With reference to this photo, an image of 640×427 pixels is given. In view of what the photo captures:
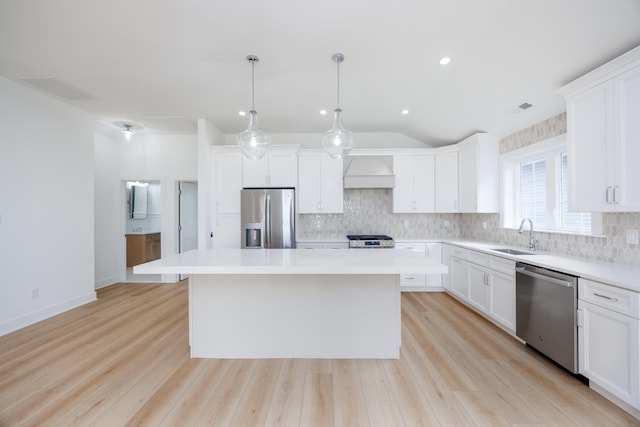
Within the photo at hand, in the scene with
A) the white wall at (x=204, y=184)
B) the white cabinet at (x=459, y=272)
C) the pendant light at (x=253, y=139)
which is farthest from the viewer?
the white wall at (x=204, y=184)

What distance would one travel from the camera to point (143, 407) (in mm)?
1894

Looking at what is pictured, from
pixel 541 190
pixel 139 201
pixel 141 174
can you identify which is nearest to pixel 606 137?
pixel 541 190

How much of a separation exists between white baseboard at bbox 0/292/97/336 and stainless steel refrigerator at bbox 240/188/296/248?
2.41 meters

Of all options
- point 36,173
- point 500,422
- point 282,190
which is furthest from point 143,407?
point 36,173

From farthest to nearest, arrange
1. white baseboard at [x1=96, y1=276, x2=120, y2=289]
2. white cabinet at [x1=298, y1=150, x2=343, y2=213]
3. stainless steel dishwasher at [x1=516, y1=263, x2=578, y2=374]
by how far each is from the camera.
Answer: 1. white baseboard at [x1=96, y1=276, x2=120, y2=289]
2. white cabinet at [x1=298, y1=150, x2=343, y2=213]
3. stainless steel dishwasher at [x1=516, y1=263, x2=578, y2=374]

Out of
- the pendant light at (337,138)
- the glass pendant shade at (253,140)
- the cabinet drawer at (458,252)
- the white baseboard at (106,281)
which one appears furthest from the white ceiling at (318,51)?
the white baseboard at (106,281)

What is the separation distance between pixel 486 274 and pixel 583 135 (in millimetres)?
1739

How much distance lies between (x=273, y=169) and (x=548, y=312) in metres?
3.84

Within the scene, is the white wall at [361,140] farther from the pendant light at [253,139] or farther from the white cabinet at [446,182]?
the pendant light at [253,139]

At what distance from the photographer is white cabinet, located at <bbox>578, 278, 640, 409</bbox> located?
1723 mm

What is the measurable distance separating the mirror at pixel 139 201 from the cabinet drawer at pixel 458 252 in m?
6.25

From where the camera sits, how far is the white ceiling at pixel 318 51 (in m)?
2.01

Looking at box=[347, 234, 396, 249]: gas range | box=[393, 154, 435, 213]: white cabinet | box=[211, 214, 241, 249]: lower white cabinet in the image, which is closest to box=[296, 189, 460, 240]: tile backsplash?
box=[393, 154, 435, 213]: white cabinet

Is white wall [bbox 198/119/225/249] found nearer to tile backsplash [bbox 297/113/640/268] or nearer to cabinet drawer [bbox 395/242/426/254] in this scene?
tile backsplash [bbox 297/113/640/268]
